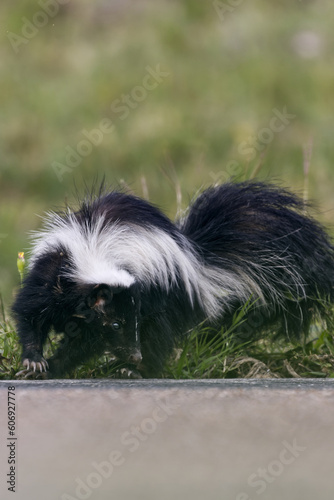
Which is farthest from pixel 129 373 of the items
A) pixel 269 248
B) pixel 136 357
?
pixel 269 248

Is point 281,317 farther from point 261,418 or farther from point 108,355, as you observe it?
point 261,418

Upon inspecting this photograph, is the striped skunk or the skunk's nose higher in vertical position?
the striped skunk

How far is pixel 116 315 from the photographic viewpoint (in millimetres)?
4891

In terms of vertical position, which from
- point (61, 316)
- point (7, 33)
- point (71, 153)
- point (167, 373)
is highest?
point (7, 33)

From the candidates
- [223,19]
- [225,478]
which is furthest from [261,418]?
[223,19]

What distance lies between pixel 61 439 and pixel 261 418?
2.81 feet

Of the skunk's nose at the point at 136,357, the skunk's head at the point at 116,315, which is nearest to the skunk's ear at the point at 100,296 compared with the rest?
the skunk's head at the point at 116,315

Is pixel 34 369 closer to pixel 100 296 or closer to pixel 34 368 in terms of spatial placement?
pixel 34 368

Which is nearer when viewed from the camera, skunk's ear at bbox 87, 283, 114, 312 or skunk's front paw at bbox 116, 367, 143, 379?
skunk's ear at bbox 87, 283, 114, 312

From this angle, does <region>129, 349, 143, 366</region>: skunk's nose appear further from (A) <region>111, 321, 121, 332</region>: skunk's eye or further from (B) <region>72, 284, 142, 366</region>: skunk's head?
(A) <region>111, 321, 121, 332</region>: skunk's eye

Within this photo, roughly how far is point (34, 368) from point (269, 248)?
159 cm

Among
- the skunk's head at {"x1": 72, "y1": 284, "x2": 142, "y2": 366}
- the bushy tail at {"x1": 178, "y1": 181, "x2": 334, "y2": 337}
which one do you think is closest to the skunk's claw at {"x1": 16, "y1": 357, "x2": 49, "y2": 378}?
the skunk's head at {"x1": 72, "y1": 284, "x2": 142, "y2": 366}

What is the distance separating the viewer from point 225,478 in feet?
11.7

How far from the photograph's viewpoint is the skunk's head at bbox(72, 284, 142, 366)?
190 inches
